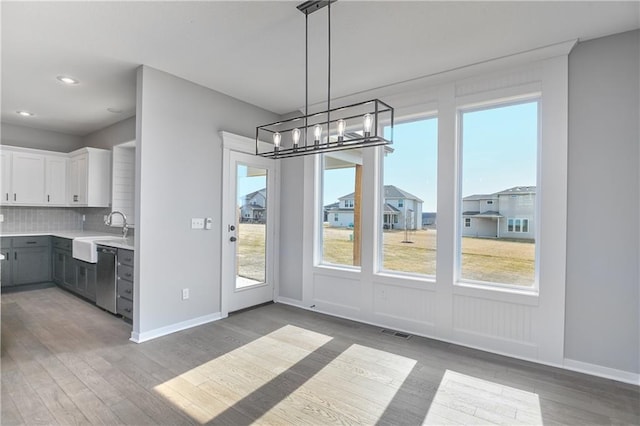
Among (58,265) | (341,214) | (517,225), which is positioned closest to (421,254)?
(517,225)

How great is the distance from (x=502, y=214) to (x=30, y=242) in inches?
279

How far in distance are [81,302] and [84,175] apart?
2.16 meters

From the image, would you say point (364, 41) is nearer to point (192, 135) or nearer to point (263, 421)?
point (192, 135)

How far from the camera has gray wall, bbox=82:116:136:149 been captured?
5270 mm

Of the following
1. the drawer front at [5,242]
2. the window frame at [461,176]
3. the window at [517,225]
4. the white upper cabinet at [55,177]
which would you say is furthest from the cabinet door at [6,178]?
the window at [517,225]

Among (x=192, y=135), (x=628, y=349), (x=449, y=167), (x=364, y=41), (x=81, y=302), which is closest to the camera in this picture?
(x=628, y=349)

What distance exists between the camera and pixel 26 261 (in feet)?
17.9

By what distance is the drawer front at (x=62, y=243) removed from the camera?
518 centimetres

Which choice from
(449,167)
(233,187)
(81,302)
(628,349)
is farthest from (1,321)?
(628,349)

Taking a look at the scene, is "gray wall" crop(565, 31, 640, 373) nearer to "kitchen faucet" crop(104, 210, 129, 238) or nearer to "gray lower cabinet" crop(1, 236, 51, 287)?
"kitchen faucet" crop(104, 210, 129, 238)

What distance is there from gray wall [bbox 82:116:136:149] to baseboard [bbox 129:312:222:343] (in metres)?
3.19

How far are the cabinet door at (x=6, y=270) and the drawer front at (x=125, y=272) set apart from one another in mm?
2852

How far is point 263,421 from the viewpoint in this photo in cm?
211

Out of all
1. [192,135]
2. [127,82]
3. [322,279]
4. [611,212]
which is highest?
[127,82]
